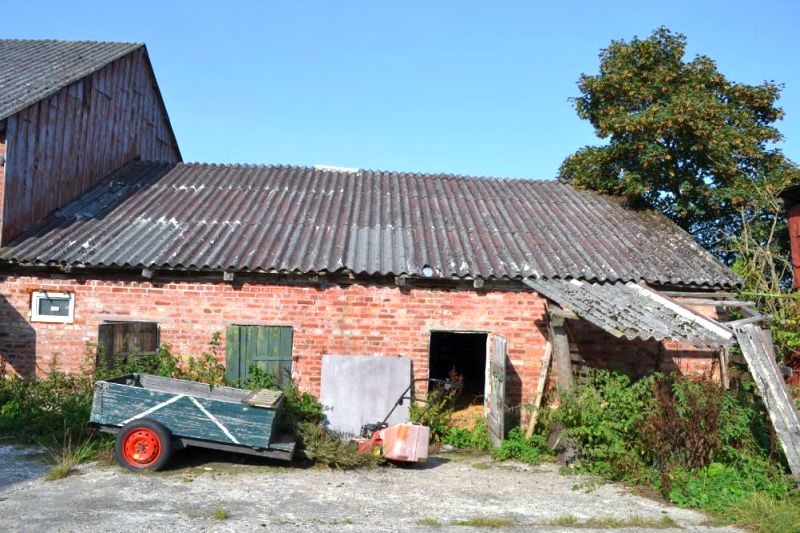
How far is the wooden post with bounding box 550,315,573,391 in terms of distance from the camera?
910 centimetres

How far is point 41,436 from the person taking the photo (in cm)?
927

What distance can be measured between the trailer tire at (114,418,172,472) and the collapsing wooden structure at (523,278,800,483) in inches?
204

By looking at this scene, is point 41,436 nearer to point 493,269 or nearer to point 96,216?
point 96,216

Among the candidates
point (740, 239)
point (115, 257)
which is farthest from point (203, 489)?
point (740, 239)

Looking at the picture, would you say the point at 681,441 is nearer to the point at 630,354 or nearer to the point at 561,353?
the point at 561,353

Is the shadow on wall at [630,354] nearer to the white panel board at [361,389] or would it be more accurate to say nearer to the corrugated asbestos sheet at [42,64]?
the white panel board at [361,389]

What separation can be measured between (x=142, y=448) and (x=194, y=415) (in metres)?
0.76

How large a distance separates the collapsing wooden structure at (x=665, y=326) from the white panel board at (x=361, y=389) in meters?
2.11

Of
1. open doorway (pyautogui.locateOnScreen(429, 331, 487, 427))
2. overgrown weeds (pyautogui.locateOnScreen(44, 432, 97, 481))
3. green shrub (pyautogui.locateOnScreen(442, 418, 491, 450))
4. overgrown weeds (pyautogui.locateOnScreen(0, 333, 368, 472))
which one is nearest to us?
overgrown weeds (pyautogui.locateOnScreen(44, 432, 97, 481))

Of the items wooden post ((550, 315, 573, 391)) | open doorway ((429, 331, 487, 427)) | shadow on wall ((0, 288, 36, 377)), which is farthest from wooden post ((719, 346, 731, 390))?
shadow on wall ((0, 288, 36, 377))

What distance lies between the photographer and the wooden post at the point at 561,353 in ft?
29.9

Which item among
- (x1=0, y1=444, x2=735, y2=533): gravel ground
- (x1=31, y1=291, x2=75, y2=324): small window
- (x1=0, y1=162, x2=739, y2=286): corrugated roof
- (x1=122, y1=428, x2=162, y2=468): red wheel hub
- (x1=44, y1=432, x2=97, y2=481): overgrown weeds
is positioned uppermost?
(x1=0, y1=162, x2=739, y2=286): corrugated roof

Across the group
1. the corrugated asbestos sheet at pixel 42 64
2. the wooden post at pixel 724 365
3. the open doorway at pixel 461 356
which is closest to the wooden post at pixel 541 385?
the wooden post at pixel 724 365

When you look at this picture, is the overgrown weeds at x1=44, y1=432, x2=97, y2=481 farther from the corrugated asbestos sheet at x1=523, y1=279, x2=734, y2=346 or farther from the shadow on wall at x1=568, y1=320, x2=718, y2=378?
the shadow on wall at x1=568, y1=320, x2=718, y2=378
